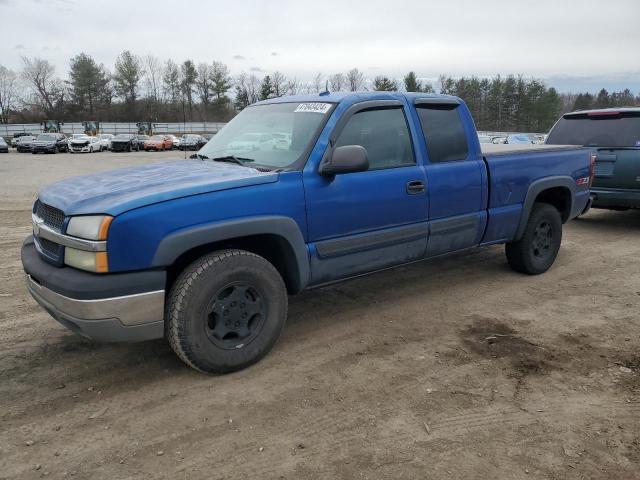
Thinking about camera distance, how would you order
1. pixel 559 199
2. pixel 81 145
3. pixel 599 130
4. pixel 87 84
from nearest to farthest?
1. pixel 559 199
2. pixel 599 130
3. pixel 81 145
4. pixel 87 84

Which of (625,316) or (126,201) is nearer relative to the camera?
(126,201)

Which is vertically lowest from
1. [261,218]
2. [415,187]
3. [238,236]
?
[238,236]

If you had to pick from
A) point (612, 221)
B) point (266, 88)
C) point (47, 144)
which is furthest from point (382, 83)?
point (612, 221)

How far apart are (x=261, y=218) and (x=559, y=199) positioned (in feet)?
13.6

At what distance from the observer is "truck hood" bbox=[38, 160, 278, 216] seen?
3023 millimetres

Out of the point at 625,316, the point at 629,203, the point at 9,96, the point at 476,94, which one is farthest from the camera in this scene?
the point at 9,96

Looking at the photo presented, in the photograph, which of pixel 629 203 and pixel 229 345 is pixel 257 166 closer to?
pixel 229 345

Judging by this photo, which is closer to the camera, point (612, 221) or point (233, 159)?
point (233, 159)

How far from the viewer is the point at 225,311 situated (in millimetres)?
3371

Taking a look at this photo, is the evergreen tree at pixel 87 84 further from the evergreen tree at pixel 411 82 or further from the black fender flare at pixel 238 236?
the black fender flare at pixel 238 236

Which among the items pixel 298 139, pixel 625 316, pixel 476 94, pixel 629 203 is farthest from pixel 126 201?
pixel 476 94

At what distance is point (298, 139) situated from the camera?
12.7 ft

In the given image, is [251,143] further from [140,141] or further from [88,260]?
[140,141]

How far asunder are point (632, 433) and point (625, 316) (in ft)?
6.68
